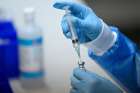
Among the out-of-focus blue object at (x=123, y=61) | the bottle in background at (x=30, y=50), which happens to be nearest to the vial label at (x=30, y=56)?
the bottle in background at (x=30, y=50)

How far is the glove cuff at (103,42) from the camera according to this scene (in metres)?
0.99

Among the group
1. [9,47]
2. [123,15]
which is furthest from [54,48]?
[123,15]

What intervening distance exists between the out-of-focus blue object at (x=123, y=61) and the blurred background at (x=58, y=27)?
0.29 meters

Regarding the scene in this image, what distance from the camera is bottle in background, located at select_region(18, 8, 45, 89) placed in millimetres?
1248

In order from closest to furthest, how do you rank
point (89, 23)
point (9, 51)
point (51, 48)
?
point (89, 23), point (9, 51), point (51, 48)

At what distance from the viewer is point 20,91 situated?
132 centimetres

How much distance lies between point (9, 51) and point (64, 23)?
37cm

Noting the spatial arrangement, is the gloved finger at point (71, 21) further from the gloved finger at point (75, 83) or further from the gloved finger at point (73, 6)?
the gloved finger at point (75, 83)

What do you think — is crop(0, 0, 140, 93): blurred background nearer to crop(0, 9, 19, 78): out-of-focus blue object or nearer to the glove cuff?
crop(0, 9, 19, 78): out-of-focus blue object

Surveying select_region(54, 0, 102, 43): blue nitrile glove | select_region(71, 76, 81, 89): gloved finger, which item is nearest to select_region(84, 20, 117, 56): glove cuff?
select_region(54, 0, 102, 43): blue nitrile glove

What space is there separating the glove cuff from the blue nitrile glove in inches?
0.6

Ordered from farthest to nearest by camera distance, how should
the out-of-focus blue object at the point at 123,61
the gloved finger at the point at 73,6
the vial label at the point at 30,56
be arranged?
the vial label at the point at 30,56, the out-of-focus blue object at the point at 123,61, the gloved finger at the point at 73,6

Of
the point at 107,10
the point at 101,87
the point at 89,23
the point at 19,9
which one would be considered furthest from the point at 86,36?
the point at 19,9

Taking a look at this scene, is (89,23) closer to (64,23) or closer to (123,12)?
(64,23)
